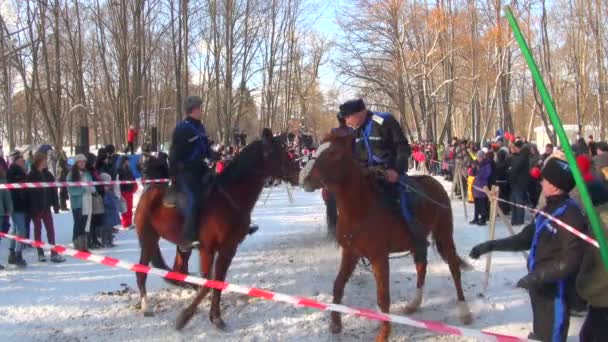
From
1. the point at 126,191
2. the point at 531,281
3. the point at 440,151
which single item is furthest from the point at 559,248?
the point at 440,151

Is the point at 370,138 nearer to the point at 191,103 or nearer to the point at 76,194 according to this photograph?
the point at 191,103

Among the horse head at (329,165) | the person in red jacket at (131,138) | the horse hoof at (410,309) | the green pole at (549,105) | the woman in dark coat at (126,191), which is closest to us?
the green pole at (549,105)

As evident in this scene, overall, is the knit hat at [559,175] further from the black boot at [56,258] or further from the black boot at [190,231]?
the black boot at [56,258]

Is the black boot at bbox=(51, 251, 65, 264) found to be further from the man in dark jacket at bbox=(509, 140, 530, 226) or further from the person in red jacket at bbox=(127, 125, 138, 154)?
the man in dark jacket at bbox=(509, 140, 530, 226)

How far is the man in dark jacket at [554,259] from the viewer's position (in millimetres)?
3514

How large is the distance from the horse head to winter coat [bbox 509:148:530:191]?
27.8 ft

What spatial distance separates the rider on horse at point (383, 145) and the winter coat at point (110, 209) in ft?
22.0

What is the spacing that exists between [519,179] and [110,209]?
953 cm

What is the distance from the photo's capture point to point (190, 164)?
6137 mm

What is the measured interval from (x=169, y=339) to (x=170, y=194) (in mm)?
1696

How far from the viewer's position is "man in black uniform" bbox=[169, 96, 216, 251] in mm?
5945

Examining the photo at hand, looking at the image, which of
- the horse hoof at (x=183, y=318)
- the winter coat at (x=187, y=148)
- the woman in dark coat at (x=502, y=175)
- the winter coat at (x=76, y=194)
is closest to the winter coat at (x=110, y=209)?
the winter coat at (x=76, y=194)

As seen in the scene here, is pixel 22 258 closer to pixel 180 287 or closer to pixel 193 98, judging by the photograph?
pixel 180 287

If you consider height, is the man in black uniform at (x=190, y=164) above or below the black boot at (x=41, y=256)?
above
